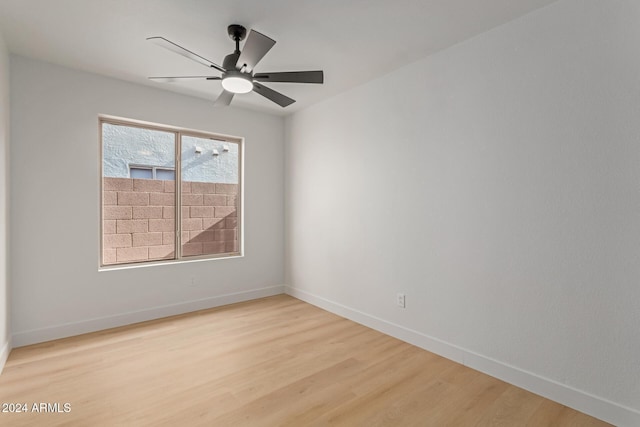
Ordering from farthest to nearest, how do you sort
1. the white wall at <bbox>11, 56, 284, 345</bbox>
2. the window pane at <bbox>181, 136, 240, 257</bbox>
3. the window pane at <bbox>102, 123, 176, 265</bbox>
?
the window pane at <bbox>181, 136, 240, 257</bbox> → the window pane at <bbox>102, 123, 176, 265</bbox> → the white wall at <bbox>11, 56, 284, 345</bbox>

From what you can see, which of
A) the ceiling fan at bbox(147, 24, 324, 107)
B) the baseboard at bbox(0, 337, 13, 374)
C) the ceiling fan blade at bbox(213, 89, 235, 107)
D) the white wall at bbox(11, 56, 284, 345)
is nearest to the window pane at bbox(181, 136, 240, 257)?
the white wall at bbox(11, 56, 284, 345)

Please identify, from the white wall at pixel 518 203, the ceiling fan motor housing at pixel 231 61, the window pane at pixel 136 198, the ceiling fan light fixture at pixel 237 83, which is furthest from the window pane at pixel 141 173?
the white wall at pixel 518 203

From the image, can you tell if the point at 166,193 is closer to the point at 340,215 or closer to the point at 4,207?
the point at 4,207

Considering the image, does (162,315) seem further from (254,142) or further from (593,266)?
(593,266)

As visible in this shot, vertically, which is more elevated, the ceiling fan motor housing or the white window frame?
the ceiling fan motor housing

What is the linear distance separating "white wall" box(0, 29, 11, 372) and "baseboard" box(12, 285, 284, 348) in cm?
19

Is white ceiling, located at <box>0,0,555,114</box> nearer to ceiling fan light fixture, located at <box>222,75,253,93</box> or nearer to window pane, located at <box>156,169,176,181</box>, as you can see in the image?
ceiling fan light fixture, located at <box>222,75,253,93</box>

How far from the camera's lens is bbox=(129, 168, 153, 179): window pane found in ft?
11.4

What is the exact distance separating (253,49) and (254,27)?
0.46m

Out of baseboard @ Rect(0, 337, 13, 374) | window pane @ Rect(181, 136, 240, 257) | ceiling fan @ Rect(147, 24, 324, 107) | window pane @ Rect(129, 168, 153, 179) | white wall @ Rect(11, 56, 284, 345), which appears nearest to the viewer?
ceiling fan @ Rect(147, 24, 324, 107)

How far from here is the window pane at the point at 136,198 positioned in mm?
3336

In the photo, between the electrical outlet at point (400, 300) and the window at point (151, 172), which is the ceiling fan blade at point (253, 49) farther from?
the electrical outlet at point (400, 300)

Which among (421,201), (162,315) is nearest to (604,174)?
(421,201)

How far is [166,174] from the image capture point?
371 centimetres
